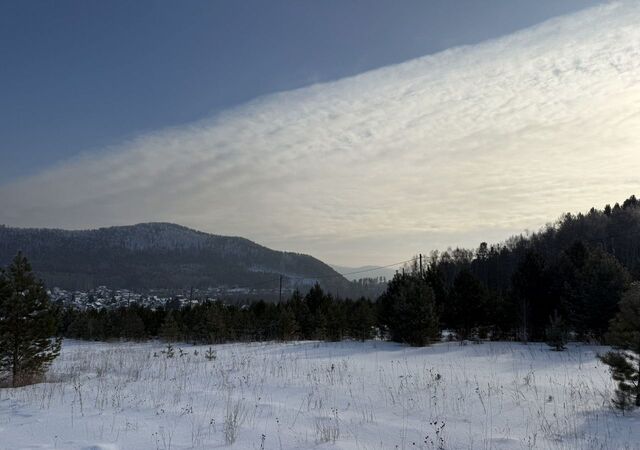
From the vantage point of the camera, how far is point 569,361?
46.7 feet

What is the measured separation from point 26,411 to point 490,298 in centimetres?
2381

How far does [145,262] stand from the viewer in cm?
17662

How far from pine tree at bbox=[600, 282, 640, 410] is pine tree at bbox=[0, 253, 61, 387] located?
1356cm

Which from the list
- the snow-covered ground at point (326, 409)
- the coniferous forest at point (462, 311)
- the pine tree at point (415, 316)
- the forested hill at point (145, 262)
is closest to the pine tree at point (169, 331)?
the coniferous forest at point (462, 311)

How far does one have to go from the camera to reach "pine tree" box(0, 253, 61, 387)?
12438 millimetres

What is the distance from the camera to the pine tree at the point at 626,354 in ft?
25.4

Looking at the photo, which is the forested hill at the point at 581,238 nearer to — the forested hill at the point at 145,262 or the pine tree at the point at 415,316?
the pine tree at the point at 415,316

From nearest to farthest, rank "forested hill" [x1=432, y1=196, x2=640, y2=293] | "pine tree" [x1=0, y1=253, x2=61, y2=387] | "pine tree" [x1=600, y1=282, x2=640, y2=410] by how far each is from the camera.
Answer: "pine tree" [x1=600, y1=282, x2=640, y2=410], "pine tree" [x1=0, y1=253, x2=61, y2=387], "forested hill" [x1=432, y1=196, x2=640, y2=293]

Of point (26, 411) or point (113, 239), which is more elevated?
point (113, 239)

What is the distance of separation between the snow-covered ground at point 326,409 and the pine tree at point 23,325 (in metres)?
0.73

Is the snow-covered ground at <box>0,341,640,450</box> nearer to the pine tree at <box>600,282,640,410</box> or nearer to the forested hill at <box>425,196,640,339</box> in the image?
the pine tree at <box>600,282,640,410</box>

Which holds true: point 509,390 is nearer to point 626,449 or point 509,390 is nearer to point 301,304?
point 626,449

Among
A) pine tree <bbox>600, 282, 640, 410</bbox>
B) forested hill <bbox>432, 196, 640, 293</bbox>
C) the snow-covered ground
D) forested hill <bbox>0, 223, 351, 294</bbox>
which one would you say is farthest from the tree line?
forested hill <bbox>0, 223, 351, 294</bbox>

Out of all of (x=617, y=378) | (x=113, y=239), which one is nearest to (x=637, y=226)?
(x=617, y=378)
